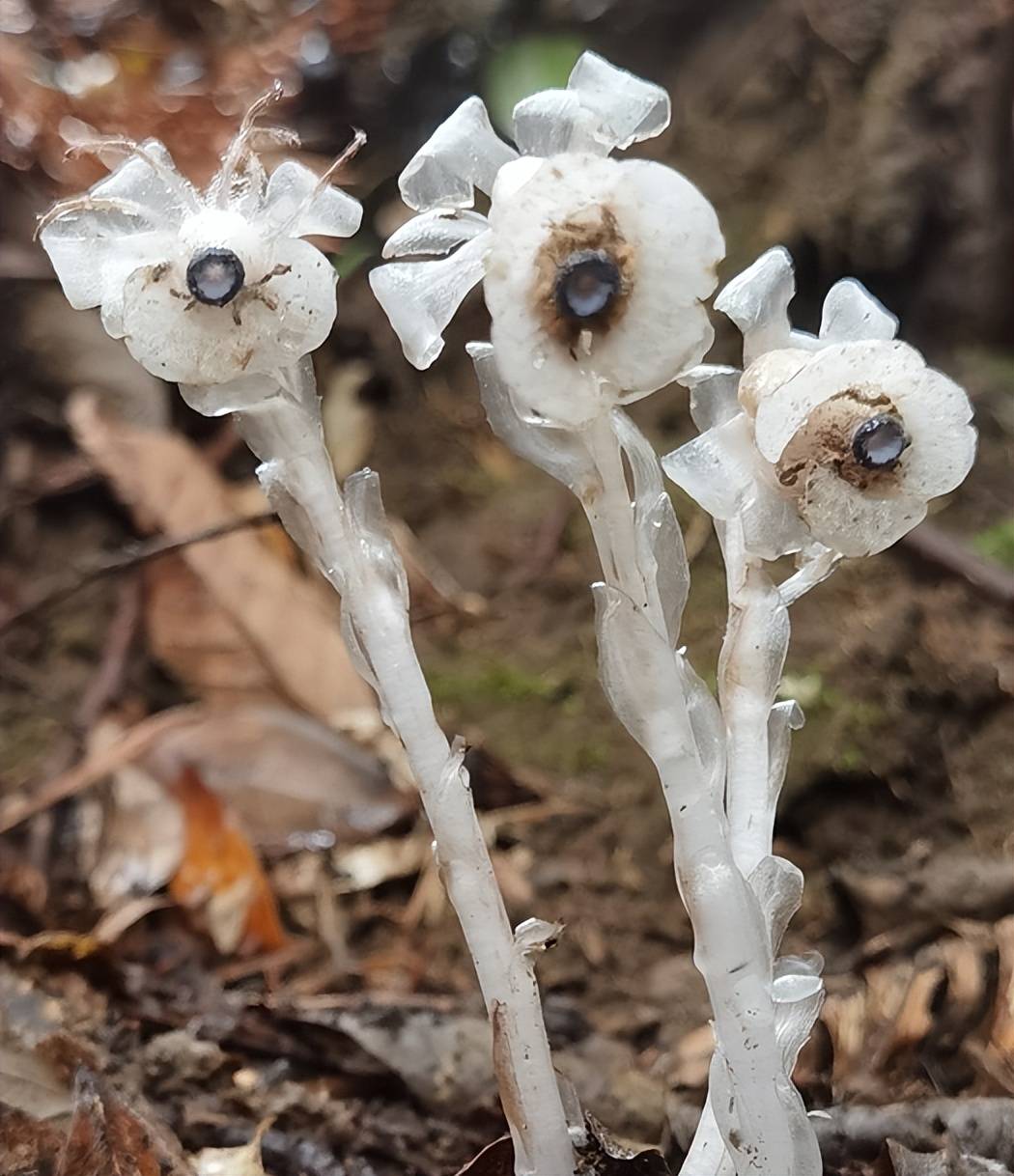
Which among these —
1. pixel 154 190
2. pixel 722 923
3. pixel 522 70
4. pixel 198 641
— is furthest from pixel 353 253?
pixel 722 923

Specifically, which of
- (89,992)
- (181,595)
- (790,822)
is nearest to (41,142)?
(181,595)

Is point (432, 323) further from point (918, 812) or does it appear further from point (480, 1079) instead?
point (918, 812)

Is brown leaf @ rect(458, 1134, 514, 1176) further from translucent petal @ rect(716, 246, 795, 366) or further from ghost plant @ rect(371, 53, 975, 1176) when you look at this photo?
translucent petal @ rect(716, 246, 795, 366)

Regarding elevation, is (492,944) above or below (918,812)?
above

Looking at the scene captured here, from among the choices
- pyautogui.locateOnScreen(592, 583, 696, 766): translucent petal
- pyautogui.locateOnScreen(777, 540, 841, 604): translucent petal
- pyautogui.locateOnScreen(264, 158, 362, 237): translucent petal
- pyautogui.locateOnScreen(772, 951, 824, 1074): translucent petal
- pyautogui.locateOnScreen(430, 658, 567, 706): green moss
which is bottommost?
pyautogui.locateOnScreen(430, 658, 567, 706): green moss

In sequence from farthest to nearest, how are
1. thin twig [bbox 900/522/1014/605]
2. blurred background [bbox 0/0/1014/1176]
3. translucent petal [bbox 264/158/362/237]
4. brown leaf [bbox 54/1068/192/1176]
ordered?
thin twig [bbox 900/522/1014/605]
blurred background [bbox 0/0/1014/1176]
brown leaf [bbox 54/1068/192/1176]
translucent petal [bbox 264/158/362/237]

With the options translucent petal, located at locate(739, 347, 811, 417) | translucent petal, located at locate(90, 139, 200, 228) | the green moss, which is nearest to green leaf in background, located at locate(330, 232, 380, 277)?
the green moss
